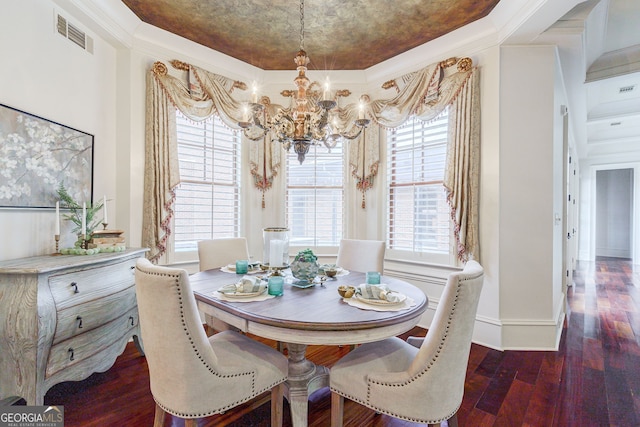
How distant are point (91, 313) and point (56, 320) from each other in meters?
0.24

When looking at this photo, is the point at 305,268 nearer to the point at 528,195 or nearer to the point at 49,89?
the point at 528,195

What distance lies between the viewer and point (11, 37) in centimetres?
196

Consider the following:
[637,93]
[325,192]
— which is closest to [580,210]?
[637,93]

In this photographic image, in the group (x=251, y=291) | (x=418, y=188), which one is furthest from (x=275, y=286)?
(x=418, y=188)

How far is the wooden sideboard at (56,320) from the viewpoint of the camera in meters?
1.60

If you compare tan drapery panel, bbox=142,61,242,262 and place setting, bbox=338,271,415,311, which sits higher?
tan drapery panel, bbox=142,61,242,262

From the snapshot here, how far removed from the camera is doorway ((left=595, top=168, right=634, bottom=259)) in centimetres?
778

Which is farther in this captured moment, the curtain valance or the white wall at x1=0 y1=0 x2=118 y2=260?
the curtain valance

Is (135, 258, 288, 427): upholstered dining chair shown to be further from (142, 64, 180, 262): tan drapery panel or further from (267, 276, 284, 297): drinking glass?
(142, 64, 180, 262): tan drapery panel

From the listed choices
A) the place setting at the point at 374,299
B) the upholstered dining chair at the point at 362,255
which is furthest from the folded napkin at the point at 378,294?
the upholstered dining chair at the point at 362,255

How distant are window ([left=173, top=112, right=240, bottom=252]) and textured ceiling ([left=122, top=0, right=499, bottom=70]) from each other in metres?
0.87

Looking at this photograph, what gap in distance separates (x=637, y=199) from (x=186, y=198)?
915 cm

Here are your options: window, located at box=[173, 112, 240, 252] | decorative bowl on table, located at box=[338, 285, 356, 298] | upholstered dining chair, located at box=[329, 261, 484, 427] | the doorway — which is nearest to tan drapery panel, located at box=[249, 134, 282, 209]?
window, located at box=[173, 112, 240, 252]

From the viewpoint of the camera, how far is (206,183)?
3.41m
